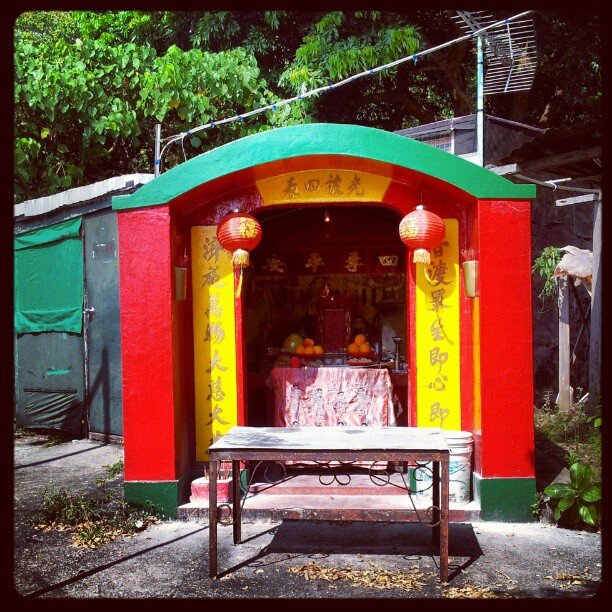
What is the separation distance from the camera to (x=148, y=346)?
21.8ft

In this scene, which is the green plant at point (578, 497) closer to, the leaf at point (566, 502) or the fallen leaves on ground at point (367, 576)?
the leaf at point (566, 502)

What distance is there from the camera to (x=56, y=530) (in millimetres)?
6387

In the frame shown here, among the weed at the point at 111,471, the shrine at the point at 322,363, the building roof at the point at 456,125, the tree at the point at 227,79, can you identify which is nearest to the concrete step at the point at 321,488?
the shrine at the point at 322,363

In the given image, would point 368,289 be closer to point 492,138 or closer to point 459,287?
point 459,287

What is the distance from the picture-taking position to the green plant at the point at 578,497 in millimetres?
6094

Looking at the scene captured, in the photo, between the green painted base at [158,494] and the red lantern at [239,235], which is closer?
the green painted base at [158,494]

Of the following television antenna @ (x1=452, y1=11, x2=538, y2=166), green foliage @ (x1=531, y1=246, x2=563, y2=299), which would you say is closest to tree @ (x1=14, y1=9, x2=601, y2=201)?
television antenna @ (x1=452, y1=11, x2=538, y2=166)

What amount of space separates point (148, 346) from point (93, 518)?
188cm

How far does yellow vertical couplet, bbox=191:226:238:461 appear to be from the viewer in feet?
23.7

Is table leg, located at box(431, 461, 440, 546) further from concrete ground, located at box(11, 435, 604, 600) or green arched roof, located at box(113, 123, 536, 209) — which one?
green arched roof, located at box(113, 123, 536, 209)

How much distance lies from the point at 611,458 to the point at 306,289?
6.50m

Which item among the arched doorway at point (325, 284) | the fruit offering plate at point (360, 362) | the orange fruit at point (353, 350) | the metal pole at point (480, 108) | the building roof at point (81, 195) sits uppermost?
the metal pole at point (480, 108)

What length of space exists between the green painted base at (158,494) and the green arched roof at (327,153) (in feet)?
9.75

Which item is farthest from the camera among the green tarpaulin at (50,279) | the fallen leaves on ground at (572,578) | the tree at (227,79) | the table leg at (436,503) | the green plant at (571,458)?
the tree at (227,79)
